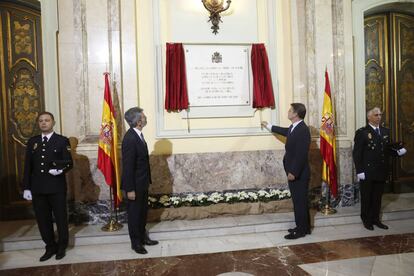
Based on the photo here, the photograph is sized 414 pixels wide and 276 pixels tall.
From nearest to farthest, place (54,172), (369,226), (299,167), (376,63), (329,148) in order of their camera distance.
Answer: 1. (54,172)
2. (299,167)
3. (369,226)
4. (329,148)
5. (376,63)

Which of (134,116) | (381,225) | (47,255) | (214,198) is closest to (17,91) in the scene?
(134,116)

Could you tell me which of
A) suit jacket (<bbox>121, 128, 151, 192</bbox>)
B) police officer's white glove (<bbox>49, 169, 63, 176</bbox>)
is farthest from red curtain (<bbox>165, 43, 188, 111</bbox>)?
police officer's white glove (<bbox>49, 169, 63, 176</bbox>)

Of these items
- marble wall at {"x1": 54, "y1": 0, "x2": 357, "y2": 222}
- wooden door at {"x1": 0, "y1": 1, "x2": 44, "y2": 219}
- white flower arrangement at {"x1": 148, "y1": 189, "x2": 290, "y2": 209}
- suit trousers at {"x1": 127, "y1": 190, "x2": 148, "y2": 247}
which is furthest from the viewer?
wooden door at {"x1": 0, "y1": 1, "x2": 44, "y2": 219}

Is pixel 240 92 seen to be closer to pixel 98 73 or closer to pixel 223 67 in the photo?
pixel 223 67

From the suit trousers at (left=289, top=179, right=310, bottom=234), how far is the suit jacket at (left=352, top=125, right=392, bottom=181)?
799mm

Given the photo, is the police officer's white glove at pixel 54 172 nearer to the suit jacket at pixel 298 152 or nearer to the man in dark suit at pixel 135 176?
the man in dark suit at pixel 135 176

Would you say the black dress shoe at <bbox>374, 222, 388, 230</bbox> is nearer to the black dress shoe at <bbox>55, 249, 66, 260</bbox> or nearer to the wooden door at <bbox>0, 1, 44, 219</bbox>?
the black dress shoe at <bbox>55, 249, 66, 260</bbox>

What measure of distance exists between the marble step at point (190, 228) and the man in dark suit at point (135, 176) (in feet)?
1.49

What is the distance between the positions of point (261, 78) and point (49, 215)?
3290 mm

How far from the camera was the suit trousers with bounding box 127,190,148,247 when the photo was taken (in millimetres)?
3633

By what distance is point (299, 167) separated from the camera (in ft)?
12.8

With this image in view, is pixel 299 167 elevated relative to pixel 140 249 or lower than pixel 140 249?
elevated

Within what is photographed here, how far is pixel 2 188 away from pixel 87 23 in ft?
8.82

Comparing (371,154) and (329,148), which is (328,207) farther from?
(371,154)
